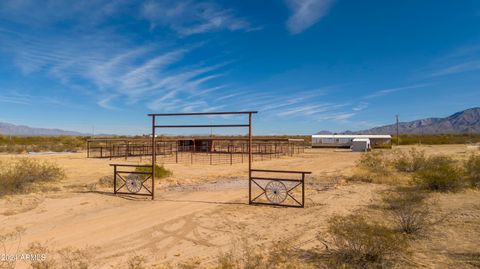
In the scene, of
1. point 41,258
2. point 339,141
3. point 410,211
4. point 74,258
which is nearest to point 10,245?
point 41,258

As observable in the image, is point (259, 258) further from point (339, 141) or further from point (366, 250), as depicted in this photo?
point (339, 141)

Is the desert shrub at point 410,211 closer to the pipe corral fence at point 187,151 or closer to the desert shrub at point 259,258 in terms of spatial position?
the desert shrub at point 259,258

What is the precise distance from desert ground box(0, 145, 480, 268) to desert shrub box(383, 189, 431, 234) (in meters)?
0.38

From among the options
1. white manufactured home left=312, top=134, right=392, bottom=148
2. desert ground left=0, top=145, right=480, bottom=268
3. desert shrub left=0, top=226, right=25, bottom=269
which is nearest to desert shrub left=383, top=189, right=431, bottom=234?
desert ground left=0, top=145, right=480, bottom=268

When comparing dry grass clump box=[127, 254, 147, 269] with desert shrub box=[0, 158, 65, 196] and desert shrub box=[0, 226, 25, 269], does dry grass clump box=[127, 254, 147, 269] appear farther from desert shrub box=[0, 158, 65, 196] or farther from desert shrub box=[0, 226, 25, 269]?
desert shrub box=[0, 158, 65, 196]

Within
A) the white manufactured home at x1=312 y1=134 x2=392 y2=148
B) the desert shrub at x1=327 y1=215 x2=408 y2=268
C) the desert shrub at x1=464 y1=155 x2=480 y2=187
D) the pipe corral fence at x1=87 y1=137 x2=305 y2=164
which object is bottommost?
the desert shrub at x1=327 y1=215 x2=408 y2=268

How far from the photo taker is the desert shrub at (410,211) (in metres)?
8.23

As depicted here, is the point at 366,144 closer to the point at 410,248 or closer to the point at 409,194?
the point at 409,194

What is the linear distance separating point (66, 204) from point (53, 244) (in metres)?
4.66

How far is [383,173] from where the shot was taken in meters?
19.3

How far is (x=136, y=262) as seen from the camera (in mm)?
6340

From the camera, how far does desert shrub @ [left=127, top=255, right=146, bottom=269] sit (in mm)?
6073

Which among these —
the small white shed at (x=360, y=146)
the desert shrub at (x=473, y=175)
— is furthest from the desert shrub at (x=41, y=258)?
the small white shed at (x=360, y=146)

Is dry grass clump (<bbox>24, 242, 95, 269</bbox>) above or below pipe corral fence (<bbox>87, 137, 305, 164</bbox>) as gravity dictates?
below
